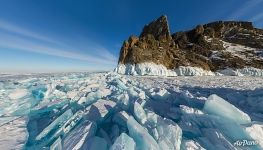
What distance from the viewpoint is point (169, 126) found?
4.05m

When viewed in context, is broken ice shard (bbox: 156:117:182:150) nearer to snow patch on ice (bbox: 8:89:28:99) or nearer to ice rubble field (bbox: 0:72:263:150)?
ice rubble field (bbox: 0:72:263:150)

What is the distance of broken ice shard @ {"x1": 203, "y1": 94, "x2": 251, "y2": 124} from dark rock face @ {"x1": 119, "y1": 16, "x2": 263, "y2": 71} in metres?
40.5

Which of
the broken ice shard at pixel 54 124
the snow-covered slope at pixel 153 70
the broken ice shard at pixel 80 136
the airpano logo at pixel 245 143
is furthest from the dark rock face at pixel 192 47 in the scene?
the airpano logo at pixel 245 143

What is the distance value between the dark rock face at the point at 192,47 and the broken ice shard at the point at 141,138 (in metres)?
41.4

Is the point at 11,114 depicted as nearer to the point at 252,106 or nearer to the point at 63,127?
the point at 63,127

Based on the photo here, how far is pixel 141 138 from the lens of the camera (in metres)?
3.69

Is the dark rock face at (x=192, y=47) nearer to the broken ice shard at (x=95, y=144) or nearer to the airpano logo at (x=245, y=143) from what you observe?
the broken ice shard at (x=95, y=144)

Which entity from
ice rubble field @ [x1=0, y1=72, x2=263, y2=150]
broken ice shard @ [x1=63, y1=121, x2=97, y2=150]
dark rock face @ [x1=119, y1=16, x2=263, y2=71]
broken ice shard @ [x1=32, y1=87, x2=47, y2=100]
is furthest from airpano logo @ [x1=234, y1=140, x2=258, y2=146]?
dark rock face @ [x1=119, y1=16, x2=263, y2=71]

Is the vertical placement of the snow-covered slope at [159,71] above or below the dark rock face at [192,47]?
below

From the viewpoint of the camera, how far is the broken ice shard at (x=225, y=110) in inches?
171

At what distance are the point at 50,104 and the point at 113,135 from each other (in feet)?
11.5

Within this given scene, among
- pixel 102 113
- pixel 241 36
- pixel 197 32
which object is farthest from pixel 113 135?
pixel 241 36

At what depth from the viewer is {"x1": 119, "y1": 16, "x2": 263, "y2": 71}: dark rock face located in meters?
50.0

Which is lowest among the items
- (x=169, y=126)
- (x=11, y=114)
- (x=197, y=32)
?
(x=11, y=114)
